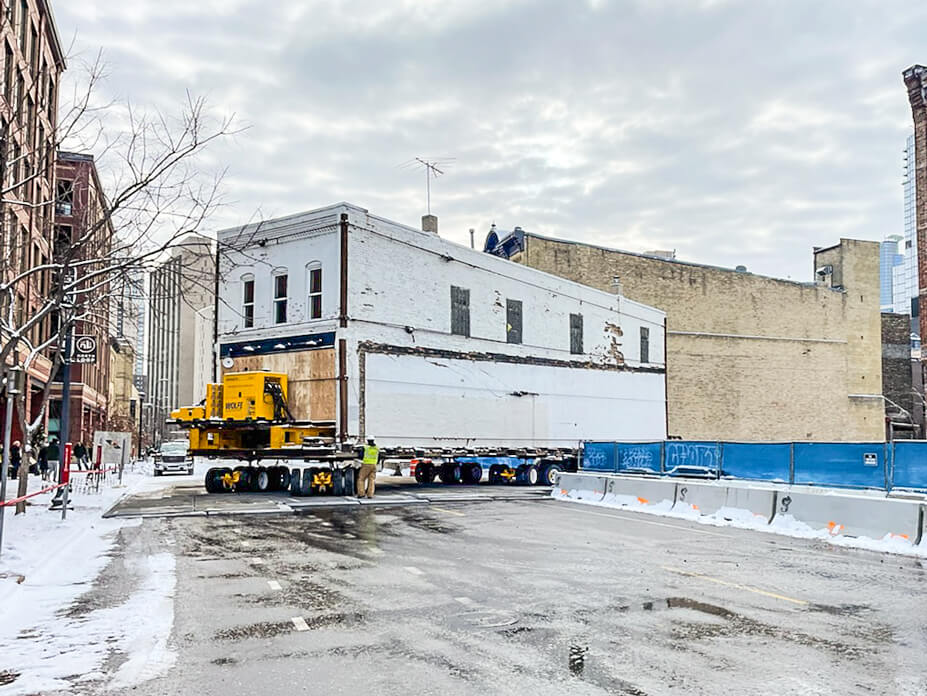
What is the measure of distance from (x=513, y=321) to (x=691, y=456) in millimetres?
8684

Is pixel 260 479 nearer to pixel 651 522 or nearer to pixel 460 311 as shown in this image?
pixel 460 311

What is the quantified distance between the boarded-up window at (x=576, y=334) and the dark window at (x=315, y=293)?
11.2 metres

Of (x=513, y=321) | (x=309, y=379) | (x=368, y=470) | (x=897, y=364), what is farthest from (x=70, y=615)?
(x=897, y=364)

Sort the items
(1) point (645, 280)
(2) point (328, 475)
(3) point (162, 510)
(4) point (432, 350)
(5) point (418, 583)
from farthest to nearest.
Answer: (1) point (645, 280), (4) point (432, 350), (2) point (328, 475), (3) point (162, 510), (5) point (418, 583)

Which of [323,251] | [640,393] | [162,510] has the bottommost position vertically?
[162,510]

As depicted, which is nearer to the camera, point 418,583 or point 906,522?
point 418,583

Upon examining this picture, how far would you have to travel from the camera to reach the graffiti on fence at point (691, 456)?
21734 mm

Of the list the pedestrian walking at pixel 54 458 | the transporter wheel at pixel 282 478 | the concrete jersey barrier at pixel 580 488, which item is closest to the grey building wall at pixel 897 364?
the concrete jersey barrier at pixel 580 488

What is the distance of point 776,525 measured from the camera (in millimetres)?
16516

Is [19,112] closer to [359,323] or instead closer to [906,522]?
[359,323]

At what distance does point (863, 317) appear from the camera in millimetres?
59000

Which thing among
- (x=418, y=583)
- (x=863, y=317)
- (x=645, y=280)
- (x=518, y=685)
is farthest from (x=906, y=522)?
(x=863, y=317)

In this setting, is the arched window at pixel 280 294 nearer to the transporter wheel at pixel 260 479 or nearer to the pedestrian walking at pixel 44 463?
the transporter wheel at pixel 260 479

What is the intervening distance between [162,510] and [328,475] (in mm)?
4747
